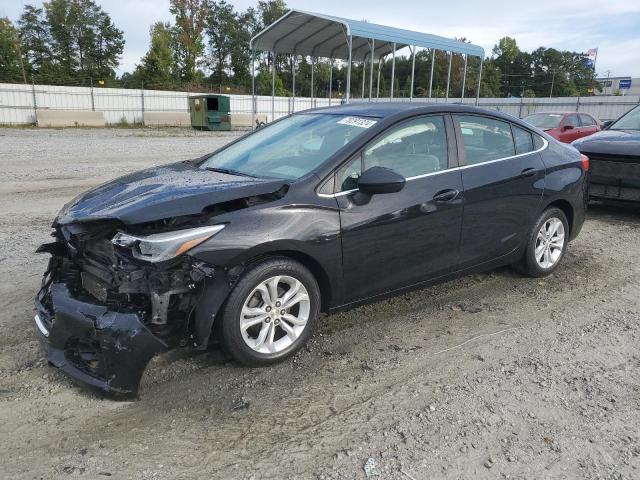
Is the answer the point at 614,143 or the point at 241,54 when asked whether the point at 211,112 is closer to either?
the point at 614,143

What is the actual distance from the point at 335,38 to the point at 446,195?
1580cm

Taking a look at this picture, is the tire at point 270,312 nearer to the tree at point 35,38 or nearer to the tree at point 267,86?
the tree at point 267,86

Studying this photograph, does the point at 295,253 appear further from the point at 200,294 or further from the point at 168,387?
the point at 168,387

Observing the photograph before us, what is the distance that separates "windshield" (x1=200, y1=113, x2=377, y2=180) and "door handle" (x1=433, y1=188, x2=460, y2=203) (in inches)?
28.5

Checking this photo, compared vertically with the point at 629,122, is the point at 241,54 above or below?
above

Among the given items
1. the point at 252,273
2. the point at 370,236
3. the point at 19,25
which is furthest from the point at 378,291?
the point at 19,25

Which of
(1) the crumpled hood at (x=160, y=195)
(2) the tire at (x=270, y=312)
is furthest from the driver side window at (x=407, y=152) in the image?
(2) the tire at (x=270, y=312)

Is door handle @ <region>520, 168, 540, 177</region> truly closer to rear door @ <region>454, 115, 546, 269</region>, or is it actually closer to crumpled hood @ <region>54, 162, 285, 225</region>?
rear door @ <region>454, 115, 546, 269</region>

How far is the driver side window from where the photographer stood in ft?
11.8

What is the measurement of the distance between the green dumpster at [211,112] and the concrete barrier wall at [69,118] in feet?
18.3

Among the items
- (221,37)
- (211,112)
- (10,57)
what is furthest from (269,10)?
(211,112)

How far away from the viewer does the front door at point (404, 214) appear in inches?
139

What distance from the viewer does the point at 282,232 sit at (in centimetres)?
316

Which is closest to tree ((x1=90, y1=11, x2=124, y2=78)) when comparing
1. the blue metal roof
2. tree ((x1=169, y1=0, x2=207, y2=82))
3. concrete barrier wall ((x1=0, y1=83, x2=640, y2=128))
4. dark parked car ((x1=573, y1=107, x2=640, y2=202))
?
tree ((x1=169, y1=0, x2=207, y2=82))
